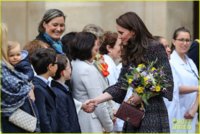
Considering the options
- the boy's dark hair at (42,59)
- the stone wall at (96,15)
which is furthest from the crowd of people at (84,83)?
the stone wall at (96,15)

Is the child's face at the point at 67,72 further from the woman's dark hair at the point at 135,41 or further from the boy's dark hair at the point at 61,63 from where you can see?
the woman's dark hair at the point at 135,41

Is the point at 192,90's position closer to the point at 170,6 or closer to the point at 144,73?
the point at 144,73

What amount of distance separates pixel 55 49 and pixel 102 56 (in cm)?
144

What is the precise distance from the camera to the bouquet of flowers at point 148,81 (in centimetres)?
738

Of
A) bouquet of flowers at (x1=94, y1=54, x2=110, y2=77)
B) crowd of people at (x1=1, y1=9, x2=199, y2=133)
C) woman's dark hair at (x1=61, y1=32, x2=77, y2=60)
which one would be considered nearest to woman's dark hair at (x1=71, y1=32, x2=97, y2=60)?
crowd of people at (x1=1, y1=9, x2=199, y2=133)

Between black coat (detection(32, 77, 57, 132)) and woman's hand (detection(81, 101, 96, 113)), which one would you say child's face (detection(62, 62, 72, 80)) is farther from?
black coat (detection(32, 77, 57, 132))

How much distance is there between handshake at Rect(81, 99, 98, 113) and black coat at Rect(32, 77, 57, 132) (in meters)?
0.60

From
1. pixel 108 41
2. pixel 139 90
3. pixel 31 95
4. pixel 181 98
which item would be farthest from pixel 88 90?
pixel 108 41

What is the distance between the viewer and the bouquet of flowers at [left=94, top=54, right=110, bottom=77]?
8.75 m

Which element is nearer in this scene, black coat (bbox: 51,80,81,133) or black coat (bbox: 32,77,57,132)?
black coat (bbox: 32,77,57,132)

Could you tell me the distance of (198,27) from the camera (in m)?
13.7

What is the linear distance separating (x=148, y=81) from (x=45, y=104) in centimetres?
102

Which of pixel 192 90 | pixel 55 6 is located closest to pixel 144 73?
pixel 192 90

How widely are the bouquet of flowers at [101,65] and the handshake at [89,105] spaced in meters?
0.77
